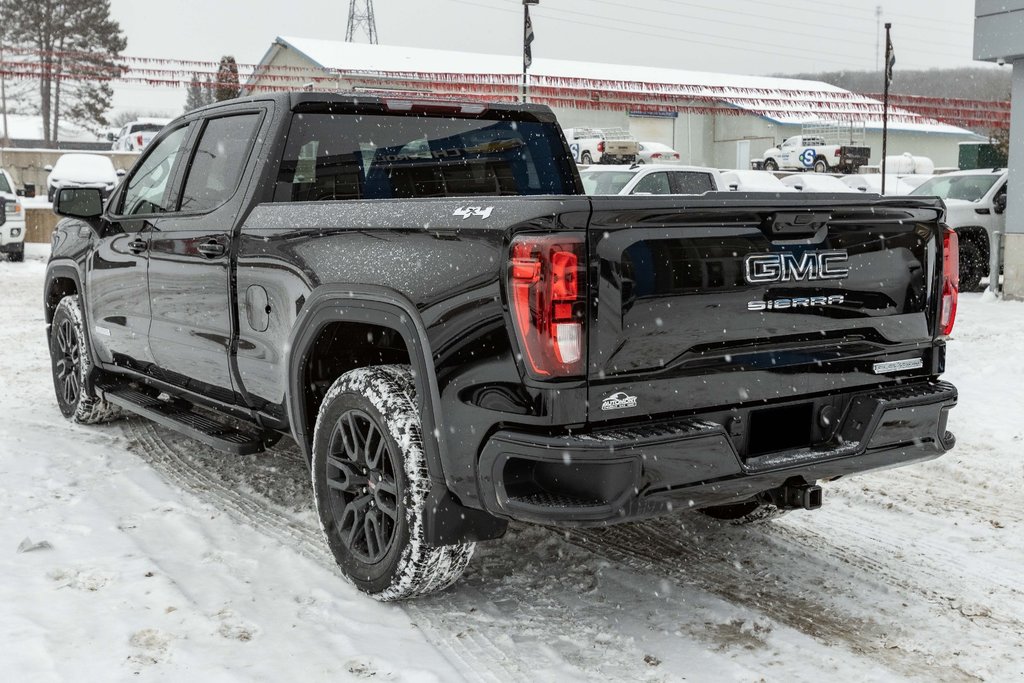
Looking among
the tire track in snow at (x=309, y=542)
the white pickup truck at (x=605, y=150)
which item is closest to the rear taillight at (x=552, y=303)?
the tire track in snow at (x=309, y=542)

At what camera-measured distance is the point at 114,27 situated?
73.7m

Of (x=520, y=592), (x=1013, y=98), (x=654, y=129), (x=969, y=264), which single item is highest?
(x=654, y=129)

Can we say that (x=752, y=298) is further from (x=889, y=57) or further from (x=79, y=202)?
(x=889, y=57)

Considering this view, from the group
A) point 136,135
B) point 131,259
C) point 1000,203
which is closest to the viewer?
point 131,259

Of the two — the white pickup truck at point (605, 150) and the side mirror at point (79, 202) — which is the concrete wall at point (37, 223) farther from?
the side mirror at point (79, 202)

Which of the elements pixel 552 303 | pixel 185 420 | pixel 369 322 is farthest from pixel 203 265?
pixel 552 303

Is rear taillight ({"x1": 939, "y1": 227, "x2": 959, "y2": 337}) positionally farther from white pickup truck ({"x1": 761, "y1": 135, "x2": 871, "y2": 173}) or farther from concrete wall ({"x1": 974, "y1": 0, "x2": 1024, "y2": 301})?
white pickup truck ({"x1": 761, "y1": 135, "x2": 871, "y2": 173})

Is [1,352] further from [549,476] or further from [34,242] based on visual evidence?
[34,242]

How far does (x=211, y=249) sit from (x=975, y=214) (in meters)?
12.6

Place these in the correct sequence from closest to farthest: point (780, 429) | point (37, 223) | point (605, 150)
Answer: point (780, 429), point (37, 223), point (605, 150)

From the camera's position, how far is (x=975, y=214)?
14.4 metres

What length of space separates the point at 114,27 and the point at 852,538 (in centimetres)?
7873

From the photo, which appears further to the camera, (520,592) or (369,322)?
(520,592)

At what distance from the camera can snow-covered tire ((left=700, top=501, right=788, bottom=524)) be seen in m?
4.55
